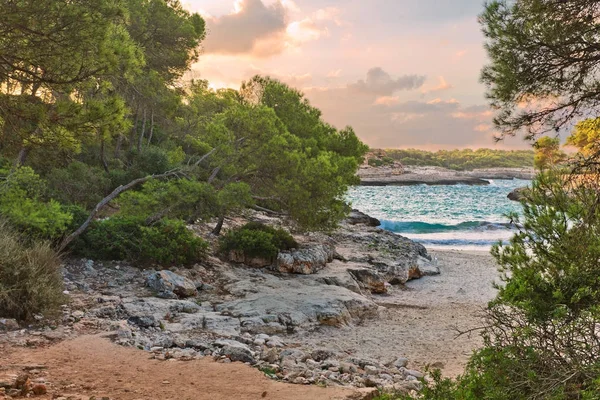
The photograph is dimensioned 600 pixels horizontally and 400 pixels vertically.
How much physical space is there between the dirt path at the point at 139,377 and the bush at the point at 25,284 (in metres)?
1.34

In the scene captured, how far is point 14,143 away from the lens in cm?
743

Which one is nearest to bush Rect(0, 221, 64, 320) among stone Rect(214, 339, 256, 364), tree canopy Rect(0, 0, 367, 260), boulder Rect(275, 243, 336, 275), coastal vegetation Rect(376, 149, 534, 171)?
tree canopy Rect(0, 0, 367, 260)

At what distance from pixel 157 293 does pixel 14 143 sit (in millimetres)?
5168

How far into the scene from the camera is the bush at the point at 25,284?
8047 mm

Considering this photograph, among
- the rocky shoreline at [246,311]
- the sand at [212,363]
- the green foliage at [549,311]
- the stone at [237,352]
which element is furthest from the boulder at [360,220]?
the green foliage at [549,311]

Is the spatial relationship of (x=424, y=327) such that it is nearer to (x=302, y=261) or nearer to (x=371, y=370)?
(x=371, y=370)

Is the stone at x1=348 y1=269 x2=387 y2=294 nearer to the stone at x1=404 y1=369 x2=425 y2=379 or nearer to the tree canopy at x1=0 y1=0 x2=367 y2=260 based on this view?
the tree canopy at x1=0 y1=0 x2=367 y2=260

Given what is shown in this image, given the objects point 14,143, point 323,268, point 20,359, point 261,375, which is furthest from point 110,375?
point 323,268

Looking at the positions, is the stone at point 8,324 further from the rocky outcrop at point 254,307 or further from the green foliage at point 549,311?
the green foliage at point 549,311

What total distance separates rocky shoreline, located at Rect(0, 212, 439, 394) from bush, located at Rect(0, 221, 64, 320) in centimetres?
37

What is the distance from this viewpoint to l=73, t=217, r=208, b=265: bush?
43.5ft

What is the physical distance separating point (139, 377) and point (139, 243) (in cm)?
786

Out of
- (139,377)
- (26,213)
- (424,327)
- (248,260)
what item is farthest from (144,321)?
(248,260)

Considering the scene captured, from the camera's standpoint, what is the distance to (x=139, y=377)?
254 inches
